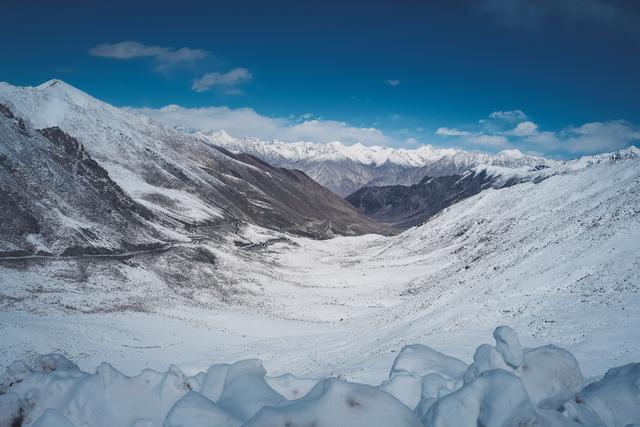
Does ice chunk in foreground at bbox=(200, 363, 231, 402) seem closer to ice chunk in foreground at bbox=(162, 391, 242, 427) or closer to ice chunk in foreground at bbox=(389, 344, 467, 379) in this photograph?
ice chunk in foreground at bbox=(162, 391, 242, 427)

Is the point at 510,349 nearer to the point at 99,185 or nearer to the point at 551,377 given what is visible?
the point at 551,377

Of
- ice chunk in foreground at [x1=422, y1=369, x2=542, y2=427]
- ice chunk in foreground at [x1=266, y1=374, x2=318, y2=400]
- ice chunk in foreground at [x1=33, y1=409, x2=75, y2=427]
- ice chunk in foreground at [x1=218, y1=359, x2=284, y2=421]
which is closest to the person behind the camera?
ice chunk in foreground at [x1=422, y1=369, x2=542, y2=427]

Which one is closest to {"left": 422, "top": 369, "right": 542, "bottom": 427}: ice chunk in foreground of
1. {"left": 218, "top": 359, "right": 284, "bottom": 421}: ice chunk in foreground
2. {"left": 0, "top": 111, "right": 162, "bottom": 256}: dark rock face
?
{"left": 218, "top": 359, "right": 284, "bottom": 421}: ice chunk in foreground

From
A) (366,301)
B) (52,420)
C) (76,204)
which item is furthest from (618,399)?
(76,204)

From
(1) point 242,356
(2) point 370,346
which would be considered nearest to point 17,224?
(1) point 242,356

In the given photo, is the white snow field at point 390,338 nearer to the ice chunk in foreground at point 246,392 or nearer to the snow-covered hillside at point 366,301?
the ice chunk in foreground at point 246,392
